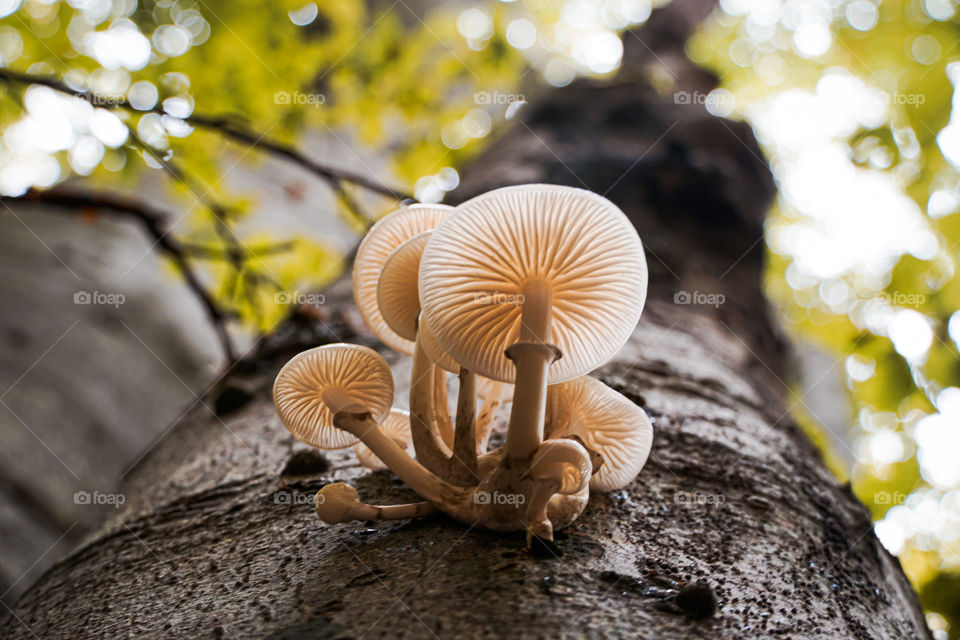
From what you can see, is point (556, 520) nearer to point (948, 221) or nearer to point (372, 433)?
point (372, 433)

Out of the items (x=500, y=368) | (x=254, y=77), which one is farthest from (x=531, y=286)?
(x=254, y=77)

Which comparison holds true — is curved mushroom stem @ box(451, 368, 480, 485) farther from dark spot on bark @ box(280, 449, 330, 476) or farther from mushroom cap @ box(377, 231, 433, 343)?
dark spot on bark @ box(280, 449, 330, 476)

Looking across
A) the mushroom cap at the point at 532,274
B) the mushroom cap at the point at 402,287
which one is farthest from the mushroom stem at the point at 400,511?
the mushroom cap at the point at 402,287

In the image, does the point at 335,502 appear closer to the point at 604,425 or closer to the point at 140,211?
the point at 604,425

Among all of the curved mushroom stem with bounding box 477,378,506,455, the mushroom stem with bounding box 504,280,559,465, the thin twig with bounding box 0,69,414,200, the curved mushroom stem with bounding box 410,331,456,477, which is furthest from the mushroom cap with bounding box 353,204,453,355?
the thin twig with bounding box 0,69,414,200

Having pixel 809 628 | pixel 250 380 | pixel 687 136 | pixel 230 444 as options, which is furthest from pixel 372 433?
pixel 687 136
